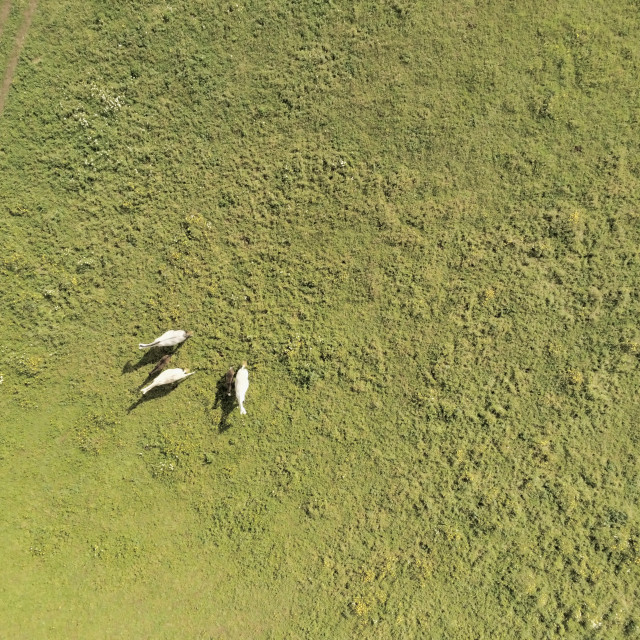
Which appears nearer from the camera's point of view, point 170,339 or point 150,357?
point 170,339

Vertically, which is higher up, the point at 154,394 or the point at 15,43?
the point at 15,43

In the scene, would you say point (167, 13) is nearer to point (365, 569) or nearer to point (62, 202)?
point (62, 202)

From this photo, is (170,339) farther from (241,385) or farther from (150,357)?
(241,385)

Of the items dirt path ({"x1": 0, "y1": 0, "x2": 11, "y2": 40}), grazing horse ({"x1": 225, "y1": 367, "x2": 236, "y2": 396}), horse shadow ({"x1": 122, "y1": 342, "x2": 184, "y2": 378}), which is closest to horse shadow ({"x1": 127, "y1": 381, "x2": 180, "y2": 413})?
horse shadow ({"x1": 122, "y1": 342, "x2": 184, "y2": 378})

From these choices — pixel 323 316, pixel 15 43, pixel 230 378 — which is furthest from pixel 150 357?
pixel 15 43

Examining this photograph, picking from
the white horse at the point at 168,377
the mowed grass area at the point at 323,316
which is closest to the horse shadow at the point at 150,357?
the mowed grass area at the point at 323,316

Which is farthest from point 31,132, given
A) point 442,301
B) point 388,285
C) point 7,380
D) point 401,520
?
point 401,520
